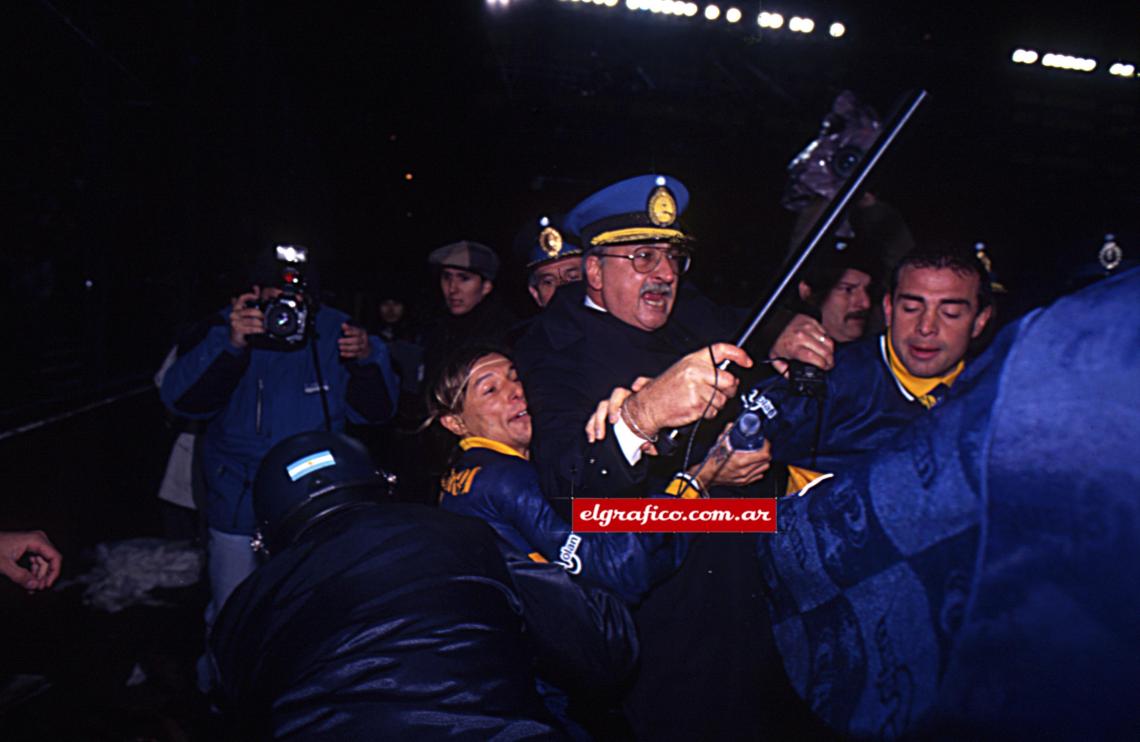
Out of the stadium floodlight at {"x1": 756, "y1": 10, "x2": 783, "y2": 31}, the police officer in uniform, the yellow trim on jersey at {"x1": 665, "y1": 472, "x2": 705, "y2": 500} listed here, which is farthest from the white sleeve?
the stadium floodlight at {"x1": 756, "y1": 10, "x2": 783, "y2": 31}

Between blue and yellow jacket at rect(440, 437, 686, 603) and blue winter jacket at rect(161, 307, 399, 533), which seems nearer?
blue and yellow jacket at rect(440, 437, 686, 603)

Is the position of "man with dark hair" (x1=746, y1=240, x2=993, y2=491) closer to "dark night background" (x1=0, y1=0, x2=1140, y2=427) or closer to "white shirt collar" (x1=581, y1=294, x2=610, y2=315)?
"white shirt collar" (x1=581, y1=294, x2=610, y2=315)

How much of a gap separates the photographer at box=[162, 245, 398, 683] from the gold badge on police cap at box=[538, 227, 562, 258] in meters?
1.34

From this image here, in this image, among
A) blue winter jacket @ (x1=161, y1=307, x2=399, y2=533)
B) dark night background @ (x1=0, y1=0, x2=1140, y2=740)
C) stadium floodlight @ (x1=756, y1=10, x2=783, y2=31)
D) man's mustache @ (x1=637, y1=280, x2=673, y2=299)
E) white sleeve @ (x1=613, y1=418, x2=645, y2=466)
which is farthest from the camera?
stadium floodlight @ (x1=756, y1=10, x2=783, y2=31)

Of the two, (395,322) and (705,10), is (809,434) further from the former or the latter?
(705,10)

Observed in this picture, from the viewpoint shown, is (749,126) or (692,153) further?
(692,153)

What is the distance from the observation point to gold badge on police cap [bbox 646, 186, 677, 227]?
8.32ft

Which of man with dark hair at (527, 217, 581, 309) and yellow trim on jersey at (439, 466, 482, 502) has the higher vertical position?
man with dark hair at (527, 217, 581, 309)

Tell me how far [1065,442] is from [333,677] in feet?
4.12

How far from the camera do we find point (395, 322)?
26.7ft

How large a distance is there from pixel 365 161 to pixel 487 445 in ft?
40.6

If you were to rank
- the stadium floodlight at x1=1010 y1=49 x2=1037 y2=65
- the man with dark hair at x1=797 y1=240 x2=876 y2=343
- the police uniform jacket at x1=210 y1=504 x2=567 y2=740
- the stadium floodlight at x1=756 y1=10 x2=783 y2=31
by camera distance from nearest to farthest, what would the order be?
the police uniform jacket at x1=210 y1=504 x2=567 y2=740 → the man with dark hair at x1=797 y1=240 x2=876 y2=343 → the stadium floodlight at x1=756 y1=10 x2=783 y2=31 → the stadium floodlight at x1=1010 y1=49 x2=1037 y2=65

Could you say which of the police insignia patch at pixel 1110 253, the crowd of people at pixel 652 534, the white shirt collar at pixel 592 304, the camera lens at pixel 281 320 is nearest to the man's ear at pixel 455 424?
the crowd of people at pixel 652 534

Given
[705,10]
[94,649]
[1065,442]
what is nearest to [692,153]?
[705,10]
